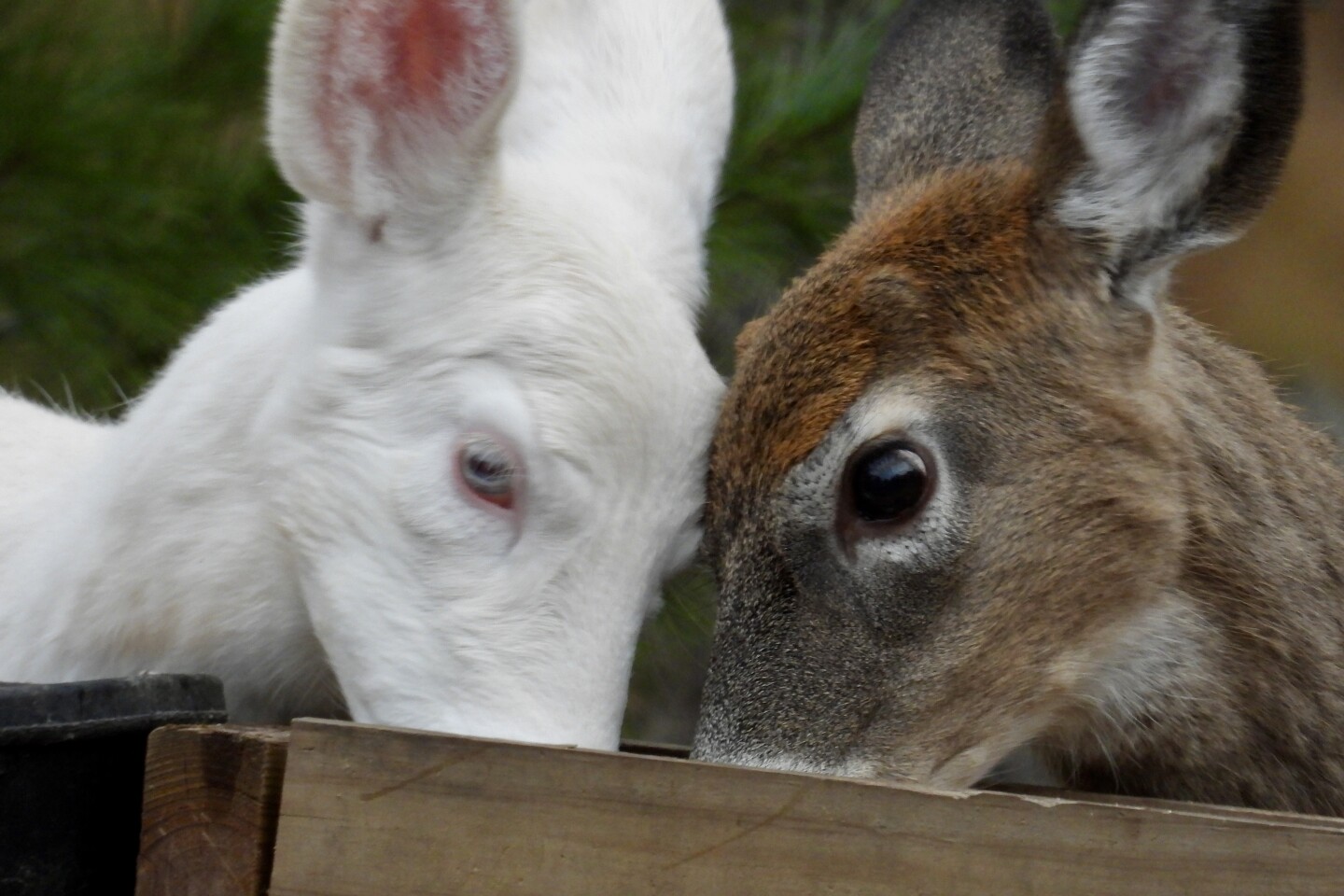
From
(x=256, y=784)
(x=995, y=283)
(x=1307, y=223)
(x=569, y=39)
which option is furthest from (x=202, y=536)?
(x=1307, y=223)

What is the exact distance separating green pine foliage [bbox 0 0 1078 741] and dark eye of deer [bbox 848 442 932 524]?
134cm

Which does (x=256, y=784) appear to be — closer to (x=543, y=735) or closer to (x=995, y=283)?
(x=543, y=735)

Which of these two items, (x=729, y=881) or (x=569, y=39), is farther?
(x=569, y=39)

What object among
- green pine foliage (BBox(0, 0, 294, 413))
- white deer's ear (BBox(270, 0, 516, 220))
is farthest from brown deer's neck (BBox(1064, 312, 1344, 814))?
green pine foliage (BBox(0, 0, 294, 413))

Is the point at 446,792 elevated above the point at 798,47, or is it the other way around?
the point at 446,792

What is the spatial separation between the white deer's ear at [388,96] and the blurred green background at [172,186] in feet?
4.21

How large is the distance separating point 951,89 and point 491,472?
42.1 inches

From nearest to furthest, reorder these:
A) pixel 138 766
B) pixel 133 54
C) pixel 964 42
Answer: pixel 138 766 → pixel 964 42 → pixel 133 54

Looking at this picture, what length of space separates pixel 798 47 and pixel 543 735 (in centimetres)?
250

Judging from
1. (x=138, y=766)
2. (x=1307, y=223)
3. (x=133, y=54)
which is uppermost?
(x=138, y=766)

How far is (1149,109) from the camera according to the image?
1.86 meters

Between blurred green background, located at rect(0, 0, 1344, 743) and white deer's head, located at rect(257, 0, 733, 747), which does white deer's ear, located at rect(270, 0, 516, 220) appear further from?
blurred green background, located at rect(0, 0, 1344, 743)

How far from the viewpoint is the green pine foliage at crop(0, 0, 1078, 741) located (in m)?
3.29

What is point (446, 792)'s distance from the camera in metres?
1.31
